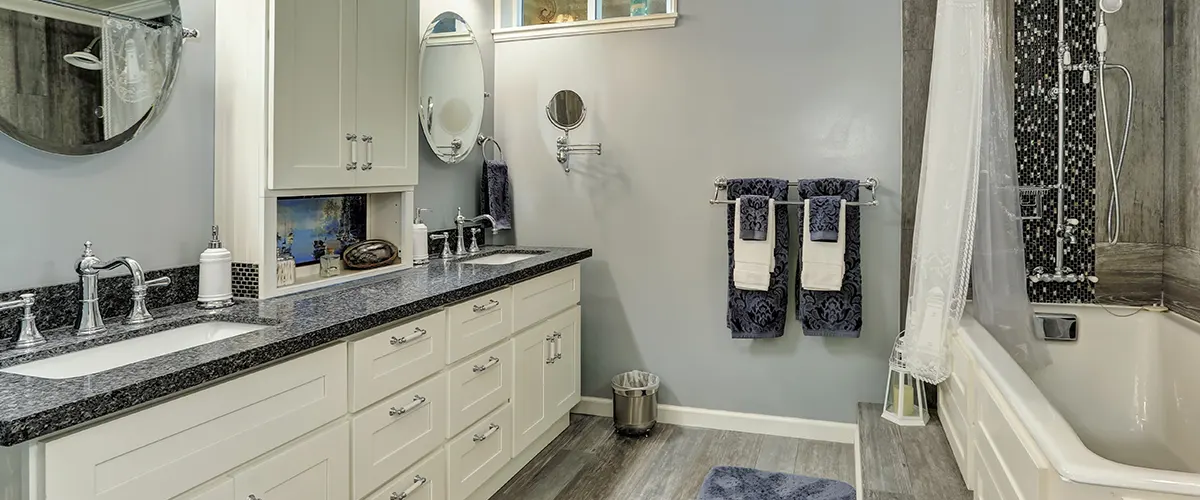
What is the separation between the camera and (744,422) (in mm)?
3621

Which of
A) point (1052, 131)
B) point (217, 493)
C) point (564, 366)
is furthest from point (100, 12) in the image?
point (1052, 131)

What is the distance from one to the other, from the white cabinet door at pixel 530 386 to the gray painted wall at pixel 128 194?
1226mm

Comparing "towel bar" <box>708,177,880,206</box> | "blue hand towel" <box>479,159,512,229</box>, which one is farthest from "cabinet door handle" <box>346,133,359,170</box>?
"towel bar" <box>708,177,880,206</box>

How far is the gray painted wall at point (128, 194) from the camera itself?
1.72 m

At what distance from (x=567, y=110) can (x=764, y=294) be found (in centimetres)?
134

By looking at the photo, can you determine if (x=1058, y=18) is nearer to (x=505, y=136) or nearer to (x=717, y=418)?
(x=717, y=418)

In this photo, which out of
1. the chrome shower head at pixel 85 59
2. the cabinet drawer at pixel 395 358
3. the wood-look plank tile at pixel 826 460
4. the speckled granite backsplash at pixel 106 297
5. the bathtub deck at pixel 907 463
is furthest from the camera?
the wood-look plank tile at pixel 826 460

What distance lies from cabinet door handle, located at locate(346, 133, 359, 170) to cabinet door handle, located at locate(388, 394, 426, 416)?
0.83m

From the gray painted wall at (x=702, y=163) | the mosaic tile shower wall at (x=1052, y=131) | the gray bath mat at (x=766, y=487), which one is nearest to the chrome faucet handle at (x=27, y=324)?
the gray bath mat at (x=766, y=487)

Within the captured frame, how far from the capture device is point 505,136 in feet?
12.9

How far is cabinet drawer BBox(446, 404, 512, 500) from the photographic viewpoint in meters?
2.46

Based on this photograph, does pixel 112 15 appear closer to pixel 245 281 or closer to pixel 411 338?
pixel 245 281

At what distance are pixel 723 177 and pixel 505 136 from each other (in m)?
1.17

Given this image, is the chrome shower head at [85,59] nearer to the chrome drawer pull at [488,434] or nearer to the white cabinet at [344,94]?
the white cabinet at [344,94]
